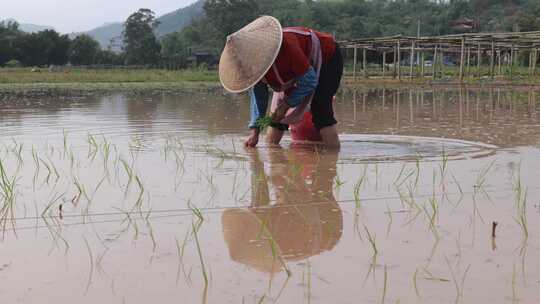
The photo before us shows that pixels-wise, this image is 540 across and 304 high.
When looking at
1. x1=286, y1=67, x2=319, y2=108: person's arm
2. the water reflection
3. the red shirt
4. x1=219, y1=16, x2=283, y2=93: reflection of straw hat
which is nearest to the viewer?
x1=219, y1=16, x2=283, y2=93: reflection of straw hat

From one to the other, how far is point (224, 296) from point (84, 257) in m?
0.65

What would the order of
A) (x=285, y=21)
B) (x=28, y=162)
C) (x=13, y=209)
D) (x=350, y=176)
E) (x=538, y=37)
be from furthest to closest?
1. (x=285, y=21)
2. (x=538, y=37)
3. (x=28, y=162)
4. (x=350, y=176)
5. (x=13, y=209)

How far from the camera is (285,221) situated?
9.69ft

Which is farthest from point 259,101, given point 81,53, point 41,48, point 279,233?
point 81,53

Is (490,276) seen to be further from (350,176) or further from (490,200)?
(350,176)

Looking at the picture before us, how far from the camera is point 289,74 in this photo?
4934 mm

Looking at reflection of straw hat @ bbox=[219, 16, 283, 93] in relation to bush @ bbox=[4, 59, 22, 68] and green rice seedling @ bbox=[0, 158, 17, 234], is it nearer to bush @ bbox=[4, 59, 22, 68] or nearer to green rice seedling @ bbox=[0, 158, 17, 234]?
green rice seedling @ bbox=[0, 158, 17, 234]

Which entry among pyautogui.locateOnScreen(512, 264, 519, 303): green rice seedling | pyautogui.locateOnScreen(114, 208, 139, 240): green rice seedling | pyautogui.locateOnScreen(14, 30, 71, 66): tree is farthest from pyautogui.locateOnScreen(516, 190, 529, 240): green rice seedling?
pyautogui.locateOnScreen(14, 30, 71, 66): tree

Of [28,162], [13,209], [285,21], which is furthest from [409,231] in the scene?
[285,21]

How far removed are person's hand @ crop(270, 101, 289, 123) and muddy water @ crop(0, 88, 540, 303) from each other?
0.92 feet

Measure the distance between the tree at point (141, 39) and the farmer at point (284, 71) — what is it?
51.0 metres

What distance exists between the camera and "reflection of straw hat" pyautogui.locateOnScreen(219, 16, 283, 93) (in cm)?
467

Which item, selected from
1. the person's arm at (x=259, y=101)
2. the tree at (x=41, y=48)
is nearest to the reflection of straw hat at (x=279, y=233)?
the person's arm at (x=259, y=101)

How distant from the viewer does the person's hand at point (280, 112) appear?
16.9 feet
